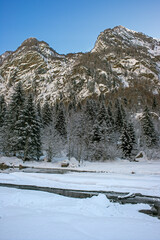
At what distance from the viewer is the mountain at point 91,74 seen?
7688 centimetres

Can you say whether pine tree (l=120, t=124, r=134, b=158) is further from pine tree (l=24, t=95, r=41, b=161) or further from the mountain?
the mountain

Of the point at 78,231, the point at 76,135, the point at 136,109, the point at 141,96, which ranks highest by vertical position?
the point at 141,96

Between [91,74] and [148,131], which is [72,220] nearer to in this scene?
[148,131]

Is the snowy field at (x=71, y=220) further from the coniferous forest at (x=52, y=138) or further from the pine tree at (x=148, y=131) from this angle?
the pine tree at (x=148, y=131)

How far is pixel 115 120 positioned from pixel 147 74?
63822mm

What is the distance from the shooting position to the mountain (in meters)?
76.9

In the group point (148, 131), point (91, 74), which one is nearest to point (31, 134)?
point (148, 131)

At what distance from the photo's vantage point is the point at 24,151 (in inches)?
822

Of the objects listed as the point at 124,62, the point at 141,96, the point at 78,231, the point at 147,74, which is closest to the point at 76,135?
the point at 78,231

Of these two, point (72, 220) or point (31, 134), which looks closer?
point (72, 220)

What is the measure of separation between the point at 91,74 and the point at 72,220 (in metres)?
87.1

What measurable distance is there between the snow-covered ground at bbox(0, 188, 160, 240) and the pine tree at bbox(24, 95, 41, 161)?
49.8 feet

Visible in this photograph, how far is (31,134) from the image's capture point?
2127 cm

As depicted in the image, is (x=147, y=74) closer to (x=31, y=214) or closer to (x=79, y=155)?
(x=79, y=155)
